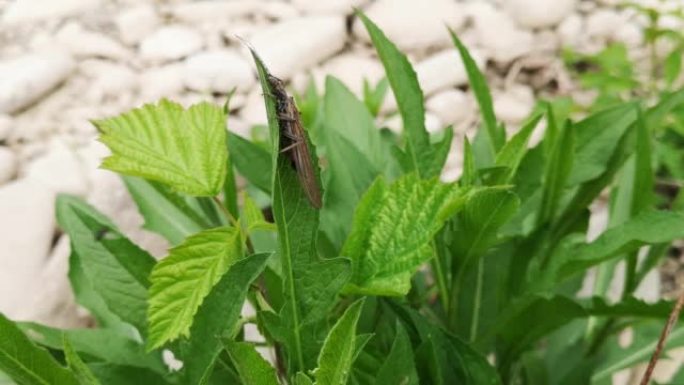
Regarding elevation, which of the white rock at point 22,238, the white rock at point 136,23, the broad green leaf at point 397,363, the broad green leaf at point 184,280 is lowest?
the white rock at point 22,238

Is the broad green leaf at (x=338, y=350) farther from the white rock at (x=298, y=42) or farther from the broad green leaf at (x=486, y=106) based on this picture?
the white rock at (x=298, y=42)

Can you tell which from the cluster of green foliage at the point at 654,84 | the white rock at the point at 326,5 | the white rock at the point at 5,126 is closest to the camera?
the cluster of green foliage at the point at 654,84

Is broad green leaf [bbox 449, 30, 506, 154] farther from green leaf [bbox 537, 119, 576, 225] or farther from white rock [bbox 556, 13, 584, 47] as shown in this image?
white rock [bbox 556, 13, 584, 47]

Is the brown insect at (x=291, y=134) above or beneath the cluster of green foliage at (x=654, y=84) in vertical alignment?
A: above

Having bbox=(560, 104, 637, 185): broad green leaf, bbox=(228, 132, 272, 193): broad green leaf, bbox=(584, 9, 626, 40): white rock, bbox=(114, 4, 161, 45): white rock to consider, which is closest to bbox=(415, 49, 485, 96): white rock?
bbox=(584, 9, 626, 40): white rock

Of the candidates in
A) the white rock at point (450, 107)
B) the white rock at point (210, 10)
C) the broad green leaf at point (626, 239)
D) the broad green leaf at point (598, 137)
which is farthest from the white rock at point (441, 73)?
the broad green leaf at point (626, 239)
